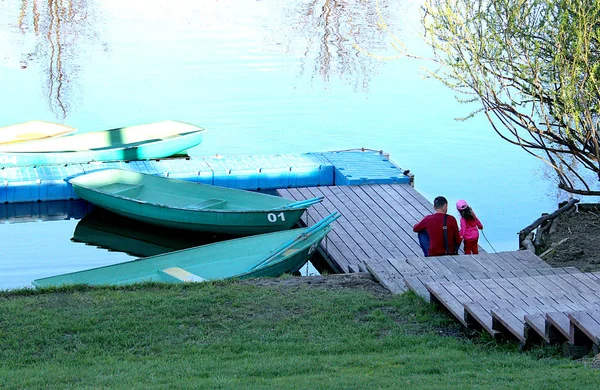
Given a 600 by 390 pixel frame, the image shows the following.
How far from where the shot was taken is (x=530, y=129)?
10.8 m

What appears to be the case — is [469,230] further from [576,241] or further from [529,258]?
[576,241]

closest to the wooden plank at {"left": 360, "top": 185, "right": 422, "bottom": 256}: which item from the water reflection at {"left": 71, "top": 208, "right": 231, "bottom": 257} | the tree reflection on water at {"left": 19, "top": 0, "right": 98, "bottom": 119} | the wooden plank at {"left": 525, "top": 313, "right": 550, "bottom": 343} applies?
the water reflection at {"left": 71, "top": 208, "right": 231, "bottom": 257}

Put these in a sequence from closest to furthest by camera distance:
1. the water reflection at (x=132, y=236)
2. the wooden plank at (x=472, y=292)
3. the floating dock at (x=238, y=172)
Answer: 1. the wooden plank at (x=472, y=292)
2. the water reflection at (x=132, y=236)
3. the floating dock at (x=238, y=172)

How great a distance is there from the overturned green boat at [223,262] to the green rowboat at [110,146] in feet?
21.8

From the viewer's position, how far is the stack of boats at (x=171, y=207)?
489 inches

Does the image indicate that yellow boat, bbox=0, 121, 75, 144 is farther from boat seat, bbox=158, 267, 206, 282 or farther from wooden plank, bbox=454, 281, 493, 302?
wooden plank, bbox=454, 281, 493, 302

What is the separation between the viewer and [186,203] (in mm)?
16328

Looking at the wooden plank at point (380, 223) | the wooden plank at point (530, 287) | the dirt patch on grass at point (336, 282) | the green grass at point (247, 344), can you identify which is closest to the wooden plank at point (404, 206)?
the wooden plank at point (380, 223)

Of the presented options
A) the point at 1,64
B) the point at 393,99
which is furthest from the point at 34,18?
the point at 393,99

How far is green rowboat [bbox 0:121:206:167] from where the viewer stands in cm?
1869

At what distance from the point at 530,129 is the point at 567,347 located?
392 cm

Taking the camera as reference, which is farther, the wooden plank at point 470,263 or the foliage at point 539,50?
the wooden plank at point 470,263

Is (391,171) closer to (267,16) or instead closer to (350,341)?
(350,341)

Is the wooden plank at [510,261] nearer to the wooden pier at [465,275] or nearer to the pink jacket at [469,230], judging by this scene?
the wooden pier at [465,275]
